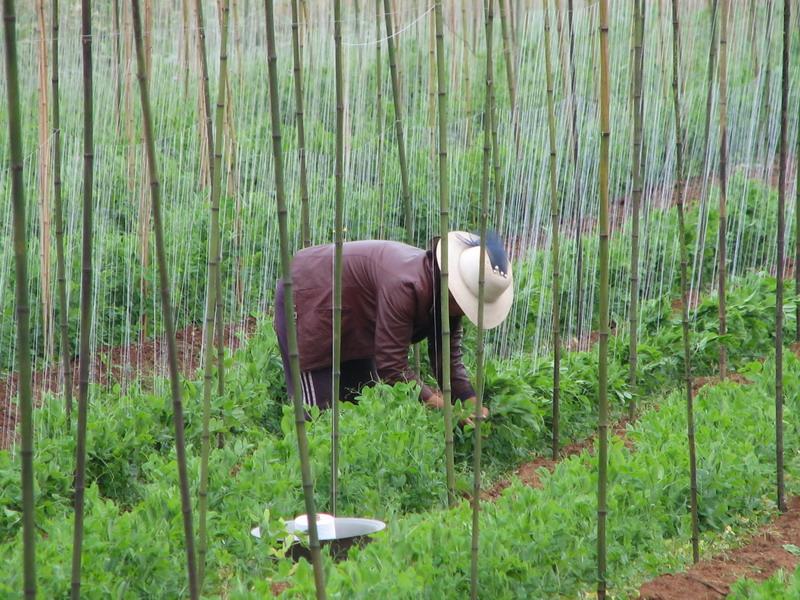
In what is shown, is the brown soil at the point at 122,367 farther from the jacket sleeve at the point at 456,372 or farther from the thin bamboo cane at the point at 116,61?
the jacket sleeve at the point at 456,372

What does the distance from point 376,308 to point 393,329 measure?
1.09 feet

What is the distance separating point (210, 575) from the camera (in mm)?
3324

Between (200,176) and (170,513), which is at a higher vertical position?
(200,176)

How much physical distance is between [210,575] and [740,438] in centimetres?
246

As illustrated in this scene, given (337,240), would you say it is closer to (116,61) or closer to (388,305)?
(388,305)

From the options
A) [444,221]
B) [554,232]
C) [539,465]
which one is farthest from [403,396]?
[444,221]

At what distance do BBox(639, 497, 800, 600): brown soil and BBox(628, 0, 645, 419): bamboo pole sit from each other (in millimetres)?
1203

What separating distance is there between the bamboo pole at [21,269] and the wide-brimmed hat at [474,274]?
244 centimetres

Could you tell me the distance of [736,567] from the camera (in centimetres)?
365

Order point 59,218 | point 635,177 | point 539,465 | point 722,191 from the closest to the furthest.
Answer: point 635,177, point 59,218, point 539,465, point 722,191

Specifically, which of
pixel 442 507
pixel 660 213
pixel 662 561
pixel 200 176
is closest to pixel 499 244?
pixel 442 507

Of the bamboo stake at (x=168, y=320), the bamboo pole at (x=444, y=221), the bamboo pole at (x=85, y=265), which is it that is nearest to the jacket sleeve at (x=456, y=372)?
the bamboo pole at (x=444, y=221)

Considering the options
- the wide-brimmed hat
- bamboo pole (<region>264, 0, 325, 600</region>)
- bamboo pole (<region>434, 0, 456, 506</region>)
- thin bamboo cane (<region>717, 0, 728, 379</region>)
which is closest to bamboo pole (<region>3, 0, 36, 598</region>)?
bamboo pole (<region>264, 0, 325, 600</region>)

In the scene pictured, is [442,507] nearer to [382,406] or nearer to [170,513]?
[382,406]
